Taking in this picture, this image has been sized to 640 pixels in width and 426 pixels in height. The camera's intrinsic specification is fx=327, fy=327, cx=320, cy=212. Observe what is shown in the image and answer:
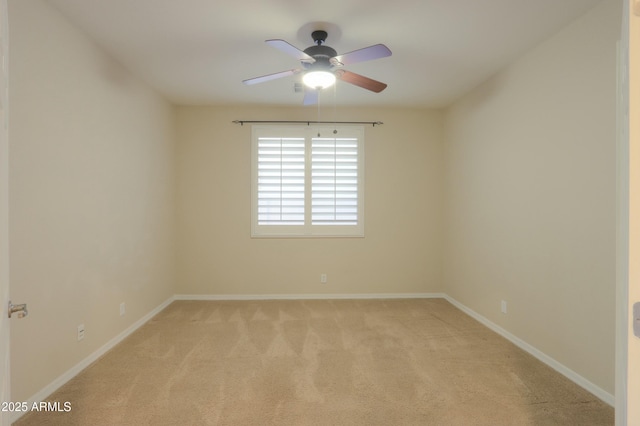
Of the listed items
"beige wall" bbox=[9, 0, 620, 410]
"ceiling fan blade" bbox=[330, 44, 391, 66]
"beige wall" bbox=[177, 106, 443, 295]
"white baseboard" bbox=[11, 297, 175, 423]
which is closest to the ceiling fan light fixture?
"ceiling fan blade" bbox=[330, 44, 391, 66]

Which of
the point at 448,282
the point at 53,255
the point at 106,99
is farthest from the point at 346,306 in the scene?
the point at 106,99

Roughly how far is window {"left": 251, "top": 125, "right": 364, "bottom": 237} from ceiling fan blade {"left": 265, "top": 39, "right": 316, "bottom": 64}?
80.9 inches

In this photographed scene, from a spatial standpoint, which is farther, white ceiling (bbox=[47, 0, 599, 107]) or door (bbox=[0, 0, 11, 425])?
white ceiling (bbox=[47, 0, 599, 107])

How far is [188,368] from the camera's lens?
2.61 meters

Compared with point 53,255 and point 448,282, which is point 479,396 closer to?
point 448,282

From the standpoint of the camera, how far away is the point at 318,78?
8.66ft

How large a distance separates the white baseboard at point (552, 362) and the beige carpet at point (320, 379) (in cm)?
6

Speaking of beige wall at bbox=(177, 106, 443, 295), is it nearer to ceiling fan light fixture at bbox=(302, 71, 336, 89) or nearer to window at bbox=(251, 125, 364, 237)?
window at bbox=(251, 125, 364, 237)

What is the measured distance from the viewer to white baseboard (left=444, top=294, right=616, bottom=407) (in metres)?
2.19

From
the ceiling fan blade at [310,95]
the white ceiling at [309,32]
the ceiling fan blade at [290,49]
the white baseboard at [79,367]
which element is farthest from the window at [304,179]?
the ceiling fan blade at [290,49]

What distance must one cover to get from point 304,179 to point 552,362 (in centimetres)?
330

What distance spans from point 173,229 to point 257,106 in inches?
81.4

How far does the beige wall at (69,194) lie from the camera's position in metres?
2.03
